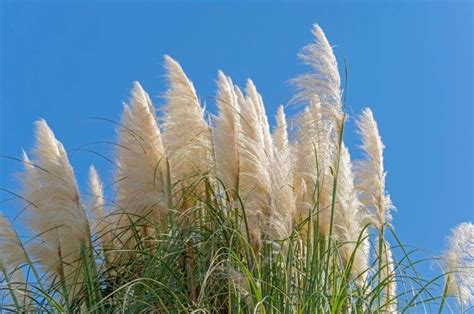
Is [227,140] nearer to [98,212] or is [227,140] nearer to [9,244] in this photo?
[98,212]

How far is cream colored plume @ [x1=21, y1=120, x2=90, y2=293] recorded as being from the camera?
507cm

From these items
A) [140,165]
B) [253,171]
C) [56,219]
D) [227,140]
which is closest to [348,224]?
[253,171]

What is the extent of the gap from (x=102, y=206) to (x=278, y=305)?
1.65 meters

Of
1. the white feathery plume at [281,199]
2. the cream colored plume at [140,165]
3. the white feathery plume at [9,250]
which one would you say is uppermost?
the cream colored plume at [140,165]

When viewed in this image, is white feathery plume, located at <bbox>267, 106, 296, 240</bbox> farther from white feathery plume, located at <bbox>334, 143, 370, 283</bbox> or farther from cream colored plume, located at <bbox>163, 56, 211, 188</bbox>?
cream colored plume, located at <bbox>163, 56, 211, 188</bbox>

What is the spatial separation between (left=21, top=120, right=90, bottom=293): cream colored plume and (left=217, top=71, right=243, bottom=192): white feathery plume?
798 mm

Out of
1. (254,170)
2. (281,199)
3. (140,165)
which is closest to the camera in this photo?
(281,199)

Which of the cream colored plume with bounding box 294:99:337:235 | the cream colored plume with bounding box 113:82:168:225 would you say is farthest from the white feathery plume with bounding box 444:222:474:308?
the cream colored plume with bounding box 113:82:168:225

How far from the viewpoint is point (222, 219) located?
17.1 feet

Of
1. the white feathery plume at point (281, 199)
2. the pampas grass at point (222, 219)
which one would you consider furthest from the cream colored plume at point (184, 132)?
the white feathery plume at point (281, 199)

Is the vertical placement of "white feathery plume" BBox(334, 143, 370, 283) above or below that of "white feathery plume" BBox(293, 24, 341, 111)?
below

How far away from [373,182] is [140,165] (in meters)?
1.29

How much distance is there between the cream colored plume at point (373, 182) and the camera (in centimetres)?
524

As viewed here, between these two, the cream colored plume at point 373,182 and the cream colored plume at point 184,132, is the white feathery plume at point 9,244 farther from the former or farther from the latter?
the cream colored plume at point 373,182
